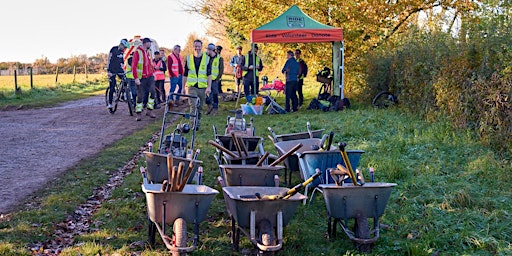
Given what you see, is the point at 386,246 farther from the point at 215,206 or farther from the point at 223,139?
the point at 223,139

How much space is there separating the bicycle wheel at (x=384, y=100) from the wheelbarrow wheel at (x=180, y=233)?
1024 cm

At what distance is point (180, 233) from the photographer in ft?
14.0

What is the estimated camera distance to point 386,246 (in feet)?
15.4

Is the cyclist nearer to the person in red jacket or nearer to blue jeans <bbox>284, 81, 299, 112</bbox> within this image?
the person in red jacket

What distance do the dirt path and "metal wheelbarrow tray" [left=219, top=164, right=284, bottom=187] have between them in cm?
242

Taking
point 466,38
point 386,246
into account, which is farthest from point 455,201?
point 466,38

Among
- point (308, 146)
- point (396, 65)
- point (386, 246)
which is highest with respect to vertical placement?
point (396, 65)

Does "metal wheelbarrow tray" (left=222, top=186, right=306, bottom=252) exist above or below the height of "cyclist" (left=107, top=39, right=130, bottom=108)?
below

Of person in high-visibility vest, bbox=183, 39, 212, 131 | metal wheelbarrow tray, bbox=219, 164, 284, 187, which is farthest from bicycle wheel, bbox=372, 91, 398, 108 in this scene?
metal wheelbarrow tray, bbox=219, 164, 284, 187

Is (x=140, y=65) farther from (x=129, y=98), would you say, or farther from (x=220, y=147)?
(x=220, y=147)

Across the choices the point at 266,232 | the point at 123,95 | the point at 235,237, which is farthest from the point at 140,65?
the point at 266,232

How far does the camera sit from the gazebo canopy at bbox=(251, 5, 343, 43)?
47.2 ft

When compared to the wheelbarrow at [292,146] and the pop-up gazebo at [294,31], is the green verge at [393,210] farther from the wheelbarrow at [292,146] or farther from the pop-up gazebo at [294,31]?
the pop-up gazebo at [294,31]

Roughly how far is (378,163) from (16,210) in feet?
15.4
